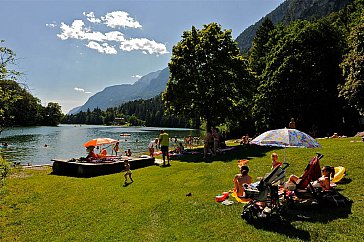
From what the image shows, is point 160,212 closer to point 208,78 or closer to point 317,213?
point 317,213

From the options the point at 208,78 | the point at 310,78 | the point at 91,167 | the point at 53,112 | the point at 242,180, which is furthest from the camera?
the point at 53,112

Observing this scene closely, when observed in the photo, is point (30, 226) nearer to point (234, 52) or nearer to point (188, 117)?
point (188, 117)

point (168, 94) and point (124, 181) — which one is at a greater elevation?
point (168, 94)

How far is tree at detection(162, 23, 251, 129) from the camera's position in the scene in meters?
29.0

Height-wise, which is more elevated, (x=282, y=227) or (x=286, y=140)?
(x=286, y=140)

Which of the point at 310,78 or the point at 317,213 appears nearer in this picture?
the point at 317,213

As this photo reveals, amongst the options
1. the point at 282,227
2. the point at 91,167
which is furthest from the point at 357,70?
the point at 91,167

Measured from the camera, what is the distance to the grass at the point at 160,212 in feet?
26.5

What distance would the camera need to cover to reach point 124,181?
15.8 m

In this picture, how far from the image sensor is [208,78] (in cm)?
2916

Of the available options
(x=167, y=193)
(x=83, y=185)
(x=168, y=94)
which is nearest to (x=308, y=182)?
(x=167, y=193)

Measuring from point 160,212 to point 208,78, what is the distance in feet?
67.7

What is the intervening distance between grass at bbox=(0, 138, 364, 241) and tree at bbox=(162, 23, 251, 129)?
1314cm

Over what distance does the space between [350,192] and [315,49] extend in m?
29.9
